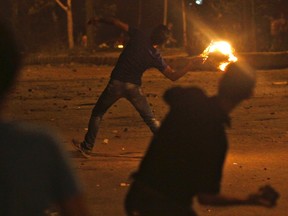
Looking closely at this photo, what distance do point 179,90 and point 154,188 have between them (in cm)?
52

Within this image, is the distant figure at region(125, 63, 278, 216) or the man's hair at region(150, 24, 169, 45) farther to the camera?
the man's hair at region(150, 24, 169, 45)

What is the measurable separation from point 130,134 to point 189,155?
9456 millimetres

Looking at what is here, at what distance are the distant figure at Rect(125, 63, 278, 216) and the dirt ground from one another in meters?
0.52

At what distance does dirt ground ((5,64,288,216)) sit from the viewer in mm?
9383

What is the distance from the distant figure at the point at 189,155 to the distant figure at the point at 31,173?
1432 millimetres

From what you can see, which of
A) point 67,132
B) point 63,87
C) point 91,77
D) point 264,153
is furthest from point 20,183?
point 91,77

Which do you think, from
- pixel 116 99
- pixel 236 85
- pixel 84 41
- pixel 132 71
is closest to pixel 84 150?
pixel 116 99

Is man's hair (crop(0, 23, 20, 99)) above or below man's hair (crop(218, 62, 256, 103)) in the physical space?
above

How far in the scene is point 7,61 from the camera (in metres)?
3.34

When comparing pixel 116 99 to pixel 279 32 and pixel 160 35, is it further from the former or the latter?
pixel 279 32

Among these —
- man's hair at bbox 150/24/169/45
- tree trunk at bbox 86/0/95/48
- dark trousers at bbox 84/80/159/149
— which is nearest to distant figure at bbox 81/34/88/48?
tree trunk at bbox 86/0/95/48

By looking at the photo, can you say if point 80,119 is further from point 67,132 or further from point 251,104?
point 251,104

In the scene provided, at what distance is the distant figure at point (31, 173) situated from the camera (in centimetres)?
325

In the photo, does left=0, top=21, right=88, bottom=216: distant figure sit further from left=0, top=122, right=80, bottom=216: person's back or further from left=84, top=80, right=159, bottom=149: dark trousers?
left=84, top=80, right=159, bottom=149: dark trousers
